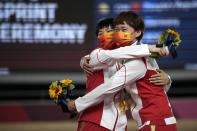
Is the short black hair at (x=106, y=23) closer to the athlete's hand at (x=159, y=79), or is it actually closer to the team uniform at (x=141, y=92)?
the team uniform at (x=141, y=92)

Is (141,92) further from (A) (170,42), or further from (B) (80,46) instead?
(B) (80,46)

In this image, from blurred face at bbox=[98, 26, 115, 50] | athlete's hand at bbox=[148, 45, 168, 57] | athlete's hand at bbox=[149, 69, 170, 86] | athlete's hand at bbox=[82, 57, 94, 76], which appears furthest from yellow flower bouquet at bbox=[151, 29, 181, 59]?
athlete's hand at bbox=[82, 57, 94, 76]

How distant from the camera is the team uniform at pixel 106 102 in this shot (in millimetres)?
2053

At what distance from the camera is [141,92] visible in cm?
206

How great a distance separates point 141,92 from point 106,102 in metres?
0.22

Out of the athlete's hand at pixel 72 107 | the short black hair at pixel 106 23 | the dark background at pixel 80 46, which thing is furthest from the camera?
the dark background at pixel 80 46

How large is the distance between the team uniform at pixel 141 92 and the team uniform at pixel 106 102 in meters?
0.03

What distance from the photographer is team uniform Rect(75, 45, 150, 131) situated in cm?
205

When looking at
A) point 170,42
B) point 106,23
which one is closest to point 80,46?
point 106,23

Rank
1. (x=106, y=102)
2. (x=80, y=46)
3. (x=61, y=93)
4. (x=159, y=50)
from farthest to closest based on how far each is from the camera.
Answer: (x=80, y=46) < (x=61, y=93) < (x=106, y=102) < (x=159, y=50)

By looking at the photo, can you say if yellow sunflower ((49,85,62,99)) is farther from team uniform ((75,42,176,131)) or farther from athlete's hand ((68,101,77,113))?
team uniform ((75,42,176,131))

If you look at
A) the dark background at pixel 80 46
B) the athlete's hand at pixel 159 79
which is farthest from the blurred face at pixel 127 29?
the dark background at pixel 80 46

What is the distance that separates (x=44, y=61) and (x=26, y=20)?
0.63 m

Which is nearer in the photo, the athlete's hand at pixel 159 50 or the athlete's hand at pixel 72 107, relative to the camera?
the athlete's hand at pixel 159 50
